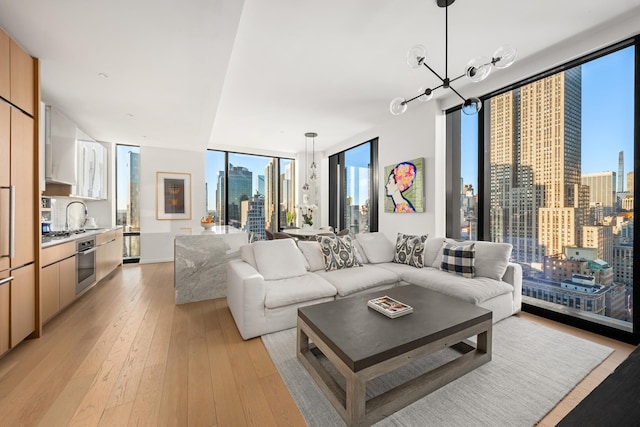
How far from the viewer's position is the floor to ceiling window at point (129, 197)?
5.54 m

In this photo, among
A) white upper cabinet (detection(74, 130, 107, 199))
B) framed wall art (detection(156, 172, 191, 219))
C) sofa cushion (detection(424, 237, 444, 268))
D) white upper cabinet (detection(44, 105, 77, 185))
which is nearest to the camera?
white upper cabinet (detection(44, 105, 77, 185))

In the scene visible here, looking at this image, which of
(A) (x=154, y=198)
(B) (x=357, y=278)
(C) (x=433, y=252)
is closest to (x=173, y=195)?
(A) (x=154, y=198)

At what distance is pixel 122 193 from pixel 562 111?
741 centimetres

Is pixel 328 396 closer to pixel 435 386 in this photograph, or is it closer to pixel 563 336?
pixel 435 386

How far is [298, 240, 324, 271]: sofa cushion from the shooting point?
3234mm

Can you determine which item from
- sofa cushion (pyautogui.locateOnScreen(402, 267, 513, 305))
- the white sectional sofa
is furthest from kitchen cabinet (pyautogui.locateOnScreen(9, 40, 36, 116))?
sofa cushion (pyautogui.locateOnScreen(402, 267, 513, 305))

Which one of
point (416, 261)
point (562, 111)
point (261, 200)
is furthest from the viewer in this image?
A: point (261, 200)

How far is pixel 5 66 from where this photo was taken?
6.56 ft

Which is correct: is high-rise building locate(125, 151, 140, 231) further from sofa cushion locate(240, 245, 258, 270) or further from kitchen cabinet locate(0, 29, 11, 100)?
sofa cushion locate(240, 245, 258, 270)

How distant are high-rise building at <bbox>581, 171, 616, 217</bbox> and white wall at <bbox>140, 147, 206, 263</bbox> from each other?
6.02 m

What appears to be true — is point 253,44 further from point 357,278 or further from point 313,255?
point 357,278

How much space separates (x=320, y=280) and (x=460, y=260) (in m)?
1.60

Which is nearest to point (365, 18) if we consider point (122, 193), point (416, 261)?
point (416, 261)

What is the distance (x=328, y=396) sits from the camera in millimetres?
1563
